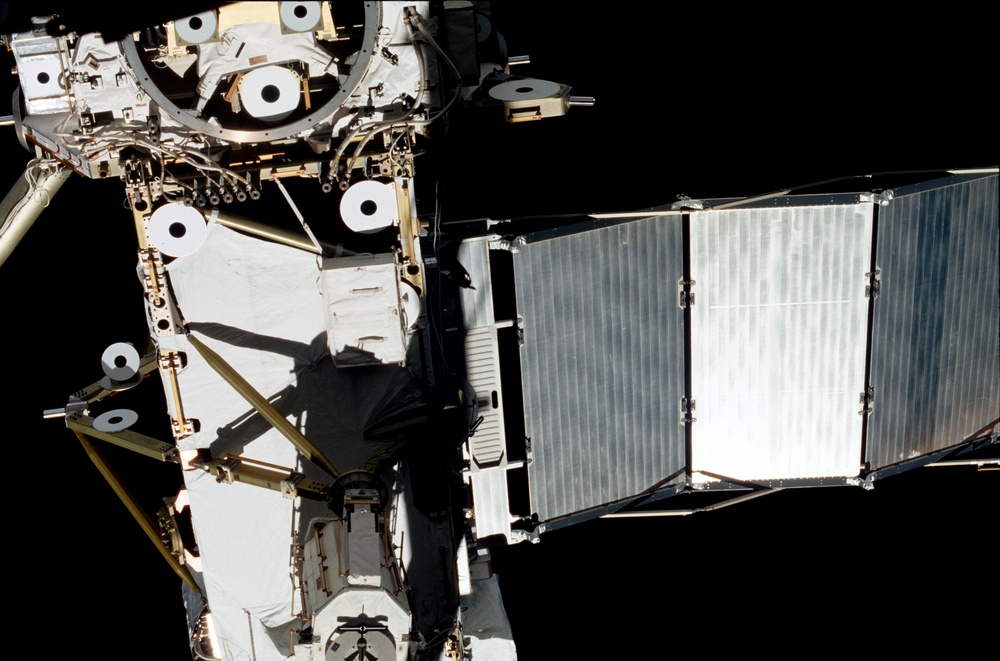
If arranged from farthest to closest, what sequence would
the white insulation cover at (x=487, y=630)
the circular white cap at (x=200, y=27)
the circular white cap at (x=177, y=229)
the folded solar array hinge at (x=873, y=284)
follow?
the white insulation cover at (x=487, y=630)
the folded solar array hinge at (x=873, y=284)
the circular white cap at (x=177, y=229)
the circular white cap at (x=200, y=27)

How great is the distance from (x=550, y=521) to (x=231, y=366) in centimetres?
308

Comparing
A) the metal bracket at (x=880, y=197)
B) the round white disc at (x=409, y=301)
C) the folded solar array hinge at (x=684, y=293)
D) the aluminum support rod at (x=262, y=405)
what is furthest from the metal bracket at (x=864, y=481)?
the aluminum support rod at (x=262, y=405)

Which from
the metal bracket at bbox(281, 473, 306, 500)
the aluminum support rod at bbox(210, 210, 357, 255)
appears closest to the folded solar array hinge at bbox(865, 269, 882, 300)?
the aluminum support rod at bbox(210, 210, 357, 255)

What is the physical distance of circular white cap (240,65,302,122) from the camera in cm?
779

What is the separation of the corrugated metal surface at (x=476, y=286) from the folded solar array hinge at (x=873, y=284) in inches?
120

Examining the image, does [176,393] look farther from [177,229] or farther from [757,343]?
[757,343]

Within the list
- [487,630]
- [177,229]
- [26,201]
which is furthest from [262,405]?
[487,630]

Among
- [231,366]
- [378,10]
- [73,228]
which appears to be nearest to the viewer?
[378,10]

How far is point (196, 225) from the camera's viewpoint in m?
8.12

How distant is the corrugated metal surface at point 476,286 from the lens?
9578mm

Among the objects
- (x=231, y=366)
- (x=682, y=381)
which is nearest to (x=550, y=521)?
(x=682, y=381)

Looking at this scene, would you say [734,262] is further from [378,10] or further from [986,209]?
[378,10]

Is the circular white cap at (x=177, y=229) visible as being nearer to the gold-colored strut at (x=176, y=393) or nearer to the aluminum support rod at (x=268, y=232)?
the aluminum support rod at (x=268, y=232)

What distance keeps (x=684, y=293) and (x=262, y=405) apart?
353 cm
